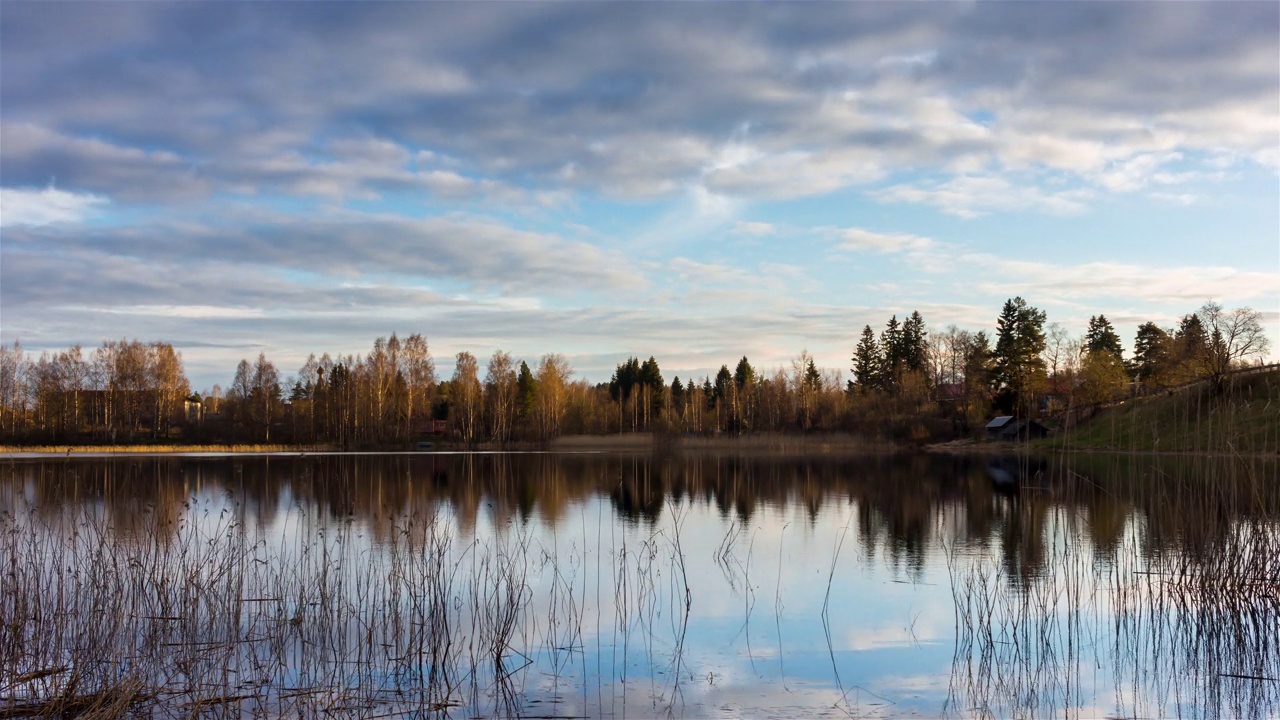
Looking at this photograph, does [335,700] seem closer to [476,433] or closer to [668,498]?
[668,498]

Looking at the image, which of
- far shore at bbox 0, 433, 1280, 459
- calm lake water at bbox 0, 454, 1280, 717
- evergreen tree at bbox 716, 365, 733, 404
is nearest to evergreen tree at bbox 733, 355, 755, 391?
evergreen tree at bbox 716, 365, 733, 404

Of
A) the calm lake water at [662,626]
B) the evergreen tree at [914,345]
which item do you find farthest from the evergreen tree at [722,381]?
the calm lake water at [662,626]

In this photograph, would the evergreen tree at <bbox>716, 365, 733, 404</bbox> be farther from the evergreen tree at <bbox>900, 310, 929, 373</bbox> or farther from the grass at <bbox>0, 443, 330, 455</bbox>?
the grass at <bbox>0, 443, 330, 455</bbox>

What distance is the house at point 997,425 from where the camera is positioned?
65.2 metres

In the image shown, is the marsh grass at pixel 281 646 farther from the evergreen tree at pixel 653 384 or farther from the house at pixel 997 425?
the evergreen tree at pixel 653 384

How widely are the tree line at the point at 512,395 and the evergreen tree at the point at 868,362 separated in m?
0.11

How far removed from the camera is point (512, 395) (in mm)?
79312

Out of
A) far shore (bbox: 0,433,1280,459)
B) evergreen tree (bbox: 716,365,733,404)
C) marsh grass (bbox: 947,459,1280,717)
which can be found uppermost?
evergreen tree (bbox: 716,365,733,404)

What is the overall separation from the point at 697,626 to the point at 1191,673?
4987mm

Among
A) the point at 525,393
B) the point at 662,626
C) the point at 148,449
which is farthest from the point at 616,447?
the point at 662,626

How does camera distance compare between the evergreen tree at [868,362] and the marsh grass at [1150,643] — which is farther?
the evergreen tree at [868,362]

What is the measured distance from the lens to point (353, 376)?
3029 inches

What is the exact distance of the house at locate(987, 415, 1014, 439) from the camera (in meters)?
65.2

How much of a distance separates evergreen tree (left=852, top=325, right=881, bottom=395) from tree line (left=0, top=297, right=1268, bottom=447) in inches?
4.2
